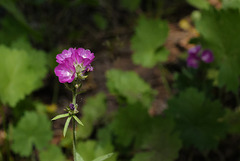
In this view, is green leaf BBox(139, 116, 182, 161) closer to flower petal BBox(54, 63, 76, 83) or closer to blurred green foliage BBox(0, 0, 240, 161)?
blurred green foliage BBox(0, 0, 240, 161)

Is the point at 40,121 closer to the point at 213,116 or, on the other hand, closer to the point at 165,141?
the point at 165,141

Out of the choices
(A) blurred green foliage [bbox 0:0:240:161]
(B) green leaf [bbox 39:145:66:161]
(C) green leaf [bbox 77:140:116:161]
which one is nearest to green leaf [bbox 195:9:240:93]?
(A) blurred green foliage [bbox 0:0:240:161]

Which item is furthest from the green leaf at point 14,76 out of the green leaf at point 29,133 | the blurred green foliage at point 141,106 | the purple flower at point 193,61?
the purple flower at point 193,61

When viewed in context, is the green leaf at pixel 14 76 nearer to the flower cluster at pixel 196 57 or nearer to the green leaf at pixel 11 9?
the green leaf at pixel 11 9

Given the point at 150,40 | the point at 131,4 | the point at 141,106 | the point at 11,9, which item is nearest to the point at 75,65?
the point at 141,106

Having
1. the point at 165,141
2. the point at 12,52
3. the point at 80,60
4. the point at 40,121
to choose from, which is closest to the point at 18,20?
the point at 12,52
